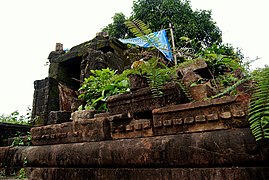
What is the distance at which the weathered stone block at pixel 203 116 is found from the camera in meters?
1.61

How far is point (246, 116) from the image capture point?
5.15ft

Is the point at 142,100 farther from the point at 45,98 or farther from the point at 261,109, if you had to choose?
the point at 45,98

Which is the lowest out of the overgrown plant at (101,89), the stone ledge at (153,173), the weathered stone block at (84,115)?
the stone ledge at (153,173)

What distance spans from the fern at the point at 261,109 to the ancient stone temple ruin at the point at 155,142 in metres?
0.13

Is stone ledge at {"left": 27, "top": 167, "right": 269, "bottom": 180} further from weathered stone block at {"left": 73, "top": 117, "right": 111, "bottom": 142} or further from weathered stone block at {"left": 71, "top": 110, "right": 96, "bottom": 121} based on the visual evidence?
weathered stone block at {"left": 71, "top": 110, "right": 96, "bottom": 121}

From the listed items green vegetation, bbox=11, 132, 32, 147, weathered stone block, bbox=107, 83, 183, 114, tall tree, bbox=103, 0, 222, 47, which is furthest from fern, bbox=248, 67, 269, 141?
tall tree, bbox=103, 0, 222, 47

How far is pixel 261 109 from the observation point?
137 centimetres

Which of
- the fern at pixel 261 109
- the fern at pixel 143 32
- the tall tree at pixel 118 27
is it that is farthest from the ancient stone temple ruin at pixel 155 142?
the tall tree at pixel 118 27

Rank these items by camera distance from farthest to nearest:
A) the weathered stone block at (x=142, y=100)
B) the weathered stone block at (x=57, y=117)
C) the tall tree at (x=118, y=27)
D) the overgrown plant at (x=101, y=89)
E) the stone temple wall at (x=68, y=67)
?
the tall tree at (x=118, y=27) < the stone temple wall at (x=68, y=67) < the weathered stone block at (x=57, y=117) < the overgrown plant at (x=101, y=89) < the weathered stone block at (x=142, y=100)

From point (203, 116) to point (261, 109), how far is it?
0.43 m

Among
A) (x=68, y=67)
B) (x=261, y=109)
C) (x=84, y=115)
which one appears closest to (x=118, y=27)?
(x=68, y=67)

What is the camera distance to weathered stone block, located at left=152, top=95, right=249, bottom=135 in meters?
1.61

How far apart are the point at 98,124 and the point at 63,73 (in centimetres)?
419

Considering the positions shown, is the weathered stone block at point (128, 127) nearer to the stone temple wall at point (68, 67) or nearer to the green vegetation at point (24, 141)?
the stone temple wall at point (68, 67)
